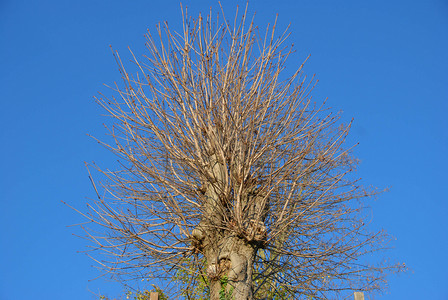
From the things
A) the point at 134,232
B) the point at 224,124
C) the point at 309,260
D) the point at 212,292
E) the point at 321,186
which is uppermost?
the point at 224,124

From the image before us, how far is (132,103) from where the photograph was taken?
7527 millimetres

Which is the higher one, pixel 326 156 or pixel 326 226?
pixel 326 156

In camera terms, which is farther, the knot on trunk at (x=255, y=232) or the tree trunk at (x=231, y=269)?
the knot on trunk at (x=255, y=232)

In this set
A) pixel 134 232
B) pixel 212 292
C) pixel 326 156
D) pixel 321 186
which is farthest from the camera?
pixel 321 186

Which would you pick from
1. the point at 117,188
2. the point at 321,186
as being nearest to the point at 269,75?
the point at 321,186

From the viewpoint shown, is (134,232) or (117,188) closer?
(134,232)

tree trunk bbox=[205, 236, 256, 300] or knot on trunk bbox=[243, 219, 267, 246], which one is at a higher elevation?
knot on trunk bbox=[243, 219, 267, 246]

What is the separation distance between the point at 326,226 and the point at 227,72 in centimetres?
308

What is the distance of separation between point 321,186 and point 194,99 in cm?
270

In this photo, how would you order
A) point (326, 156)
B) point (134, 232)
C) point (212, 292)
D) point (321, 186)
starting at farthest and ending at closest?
point (321, 186), point (326, 156), point (134, 232), point (212, 292)

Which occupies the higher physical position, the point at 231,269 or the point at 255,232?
the point at 255,232

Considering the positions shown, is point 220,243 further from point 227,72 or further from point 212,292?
point 227,72

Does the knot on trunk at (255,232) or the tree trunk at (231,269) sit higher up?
the knot on trunk at (255,232)

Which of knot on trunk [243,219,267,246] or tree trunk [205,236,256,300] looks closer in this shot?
tree trunk [205,236,256,300]
